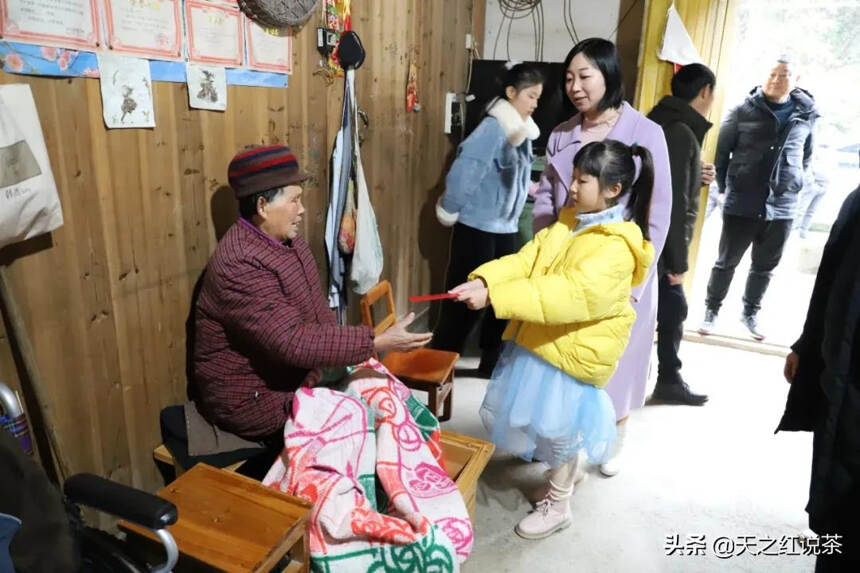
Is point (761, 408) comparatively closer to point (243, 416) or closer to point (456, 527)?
point (456, 527)

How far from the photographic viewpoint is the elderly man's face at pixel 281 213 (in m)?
1.61

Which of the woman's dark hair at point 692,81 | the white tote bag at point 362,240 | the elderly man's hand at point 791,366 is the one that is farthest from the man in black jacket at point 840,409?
the white tote bag at point 362,240

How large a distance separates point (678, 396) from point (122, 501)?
261 centimetres

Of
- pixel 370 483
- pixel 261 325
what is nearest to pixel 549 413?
pixel 370 483

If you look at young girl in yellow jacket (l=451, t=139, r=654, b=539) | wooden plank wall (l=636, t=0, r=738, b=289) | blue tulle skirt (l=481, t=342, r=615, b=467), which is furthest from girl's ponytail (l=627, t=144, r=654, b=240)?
wooden plank wall (l=636, t=0, r=738, b=289)

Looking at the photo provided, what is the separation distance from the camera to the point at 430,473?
167 cm

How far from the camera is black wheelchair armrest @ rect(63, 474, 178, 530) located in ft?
3.43

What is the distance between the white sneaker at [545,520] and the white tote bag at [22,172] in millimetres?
1640

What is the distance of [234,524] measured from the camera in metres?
1.33

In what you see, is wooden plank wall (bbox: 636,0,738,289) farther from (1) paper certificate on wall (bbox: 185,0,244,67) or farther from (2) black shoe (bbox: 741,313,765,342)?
(1) paper certificate on wall (bbox: 185,0,244,67)

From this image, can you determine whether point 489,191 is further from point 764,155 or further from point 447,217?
point 764,155

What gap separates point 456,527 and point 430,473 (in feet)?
0.56

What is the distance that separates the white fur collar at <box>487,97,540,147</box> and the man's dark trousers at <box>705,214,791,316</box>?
5.22ft

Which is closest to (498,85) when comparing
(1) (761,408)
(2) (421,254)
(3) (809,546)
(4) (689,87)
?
(2) (421,254)
